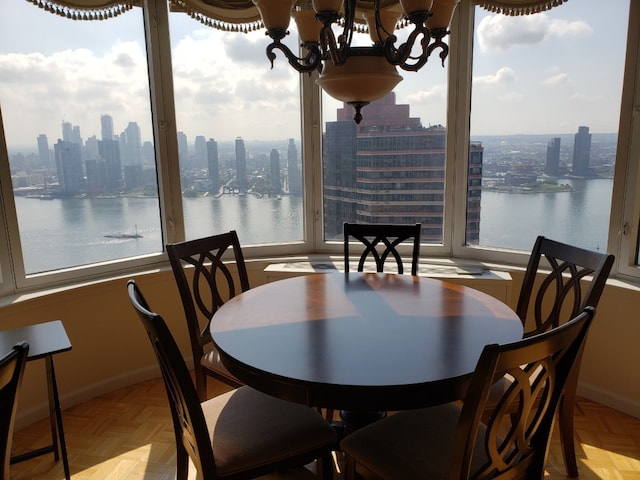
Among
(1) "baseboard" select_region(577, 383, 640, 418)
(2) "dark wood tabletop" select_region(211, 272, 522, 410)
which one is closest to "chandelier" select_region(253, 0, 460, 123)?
(2) "dark wood tabletop" select_region(211, 272, 522, 410)

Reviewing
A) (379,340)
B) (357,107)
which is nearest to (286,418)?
(379,340)

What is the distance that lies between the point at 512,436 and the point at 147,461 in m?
1.64

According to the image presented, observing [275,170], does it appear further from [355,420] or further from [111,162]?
[355,420]

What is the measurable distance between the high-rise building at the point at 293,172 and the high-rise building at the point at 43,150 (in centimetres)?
140

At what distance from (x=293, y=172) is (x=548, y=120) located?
1579 mm

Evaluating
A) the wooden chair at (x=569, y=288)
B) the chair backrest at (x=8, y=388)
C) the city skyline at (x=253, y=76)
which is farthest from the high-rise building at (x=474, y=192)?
the chair backrest at (x=8, y=388)

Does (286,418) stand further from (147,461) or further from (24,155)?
(24,155)

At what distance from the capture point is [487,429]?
1234mm

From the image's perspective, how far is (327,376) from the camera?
1285 millimetres

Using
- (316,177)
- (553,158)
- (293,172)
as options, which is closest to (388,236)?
(316,177)

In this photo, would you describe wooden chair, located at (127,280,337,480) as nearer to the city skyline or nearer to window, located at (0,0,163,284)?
window, located at (0,0,163,284)

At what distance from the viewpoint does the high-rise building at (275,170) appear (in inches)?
125

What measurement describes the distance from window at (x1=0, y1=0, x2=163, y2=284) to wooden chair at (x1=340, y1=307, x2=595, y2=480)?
2.00 meters

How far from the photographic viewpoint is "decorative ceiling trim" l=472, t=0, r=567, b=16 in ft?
8.11
